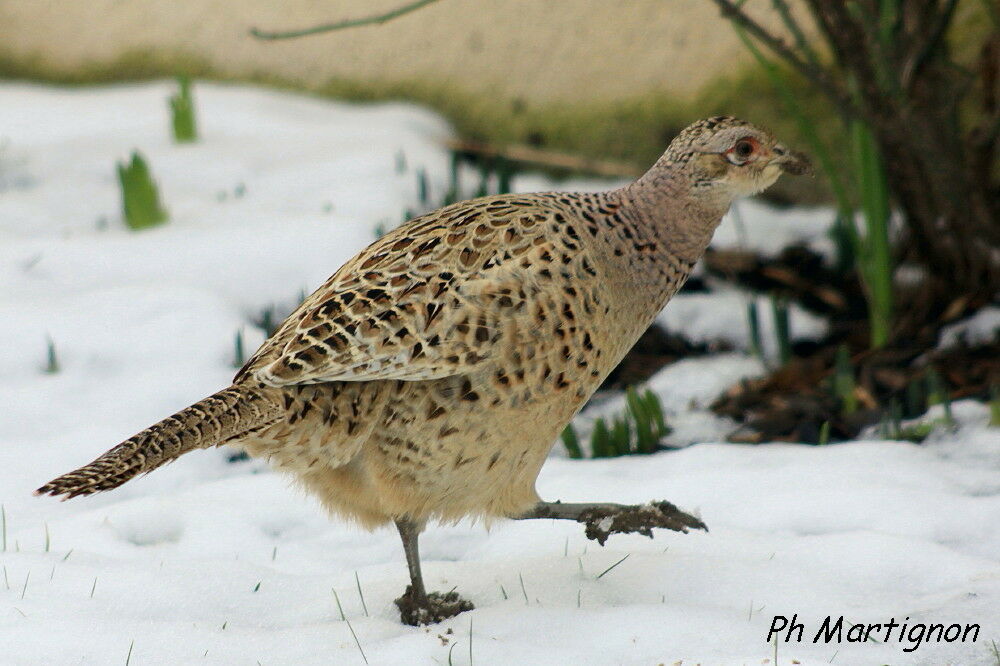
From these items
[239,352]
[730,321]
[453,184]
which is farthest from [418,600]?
[453,184]

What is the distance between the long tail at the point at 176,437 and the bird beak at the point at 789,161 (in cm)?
139

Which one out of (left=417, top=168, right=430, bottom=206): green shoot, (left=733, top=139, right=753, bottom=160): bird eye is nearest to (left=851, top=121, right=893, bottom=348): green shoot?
(left=733, top=139, right=753, bottom=160): bird eye

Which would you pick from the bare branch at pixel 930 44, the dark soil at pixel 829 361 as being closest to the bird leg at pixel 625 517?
the dark soil at pixel 829 361

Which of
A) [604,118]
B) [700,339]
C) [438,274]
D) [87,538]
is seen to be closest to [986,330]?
[700,339]

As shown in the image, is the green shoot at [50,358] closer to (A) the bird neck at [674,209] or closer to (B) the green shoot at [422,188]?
(B) the green shoot at [422,188]

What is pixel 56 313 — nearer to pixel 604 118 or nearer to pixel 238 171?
pixel 238 171

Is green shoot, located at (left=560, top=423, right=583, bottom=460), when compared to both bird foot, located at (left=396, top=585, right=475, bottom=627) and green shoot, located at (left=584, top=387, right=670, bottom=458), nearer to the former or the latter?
green shoot, located at (left=584, top=387, right=670, bottom=458)

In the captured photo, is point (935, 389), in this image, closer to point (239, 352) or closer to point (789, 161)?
point (789, 161)

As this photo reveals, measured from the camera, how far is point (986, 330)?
4434 millimetres

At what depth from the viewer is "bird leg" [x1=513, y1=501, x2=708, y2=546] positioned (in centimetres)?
290

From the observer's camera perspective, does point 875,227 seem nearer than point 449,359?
No

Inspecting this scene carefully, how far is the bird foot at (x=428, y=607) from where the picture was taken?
2715 millimetres

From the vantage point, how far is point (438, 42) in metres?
6.01

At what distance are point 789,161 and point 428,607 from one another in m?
1.42
